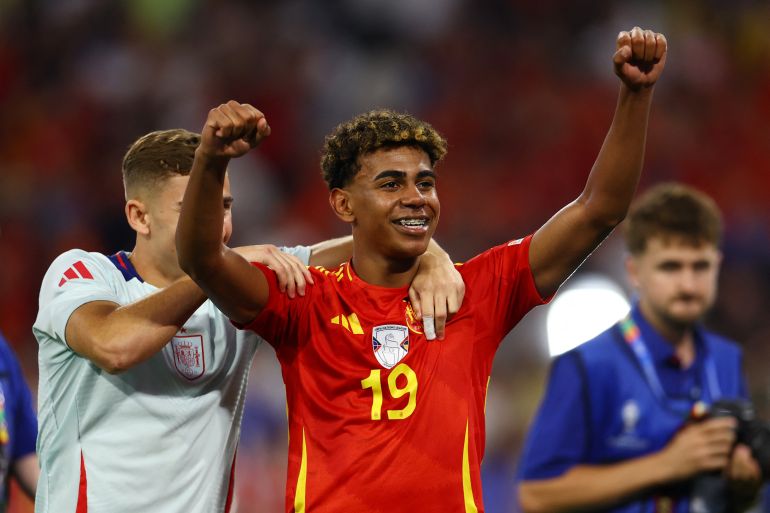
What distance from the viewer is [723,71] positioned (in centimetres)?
1081

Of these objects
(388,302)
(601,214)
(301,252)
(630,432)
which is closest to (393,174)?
(388,302)

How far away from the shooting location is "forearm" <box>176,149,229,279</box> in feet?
9.48

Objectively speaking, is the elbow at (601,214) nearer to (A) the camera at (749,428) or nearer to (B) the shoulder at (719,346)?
(A) the camera at (749,428)

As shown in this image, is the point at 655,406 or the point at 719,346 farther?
the point at 719,346

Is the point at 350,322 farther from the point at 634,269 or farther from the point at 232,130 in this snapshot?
the point at 634,269

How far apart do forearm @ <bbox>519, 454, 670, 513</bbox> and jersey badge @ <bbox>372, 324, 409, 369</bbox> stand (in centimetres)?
118

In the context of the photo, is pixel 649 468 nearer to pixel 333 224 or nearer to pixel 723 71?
pixel 333 224

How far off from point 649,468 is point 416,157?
1.48 meters

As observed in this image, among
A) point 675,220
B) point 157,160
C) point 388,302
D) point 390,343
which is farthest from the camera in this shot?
point 675,220

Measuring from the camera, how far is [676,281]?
431cm

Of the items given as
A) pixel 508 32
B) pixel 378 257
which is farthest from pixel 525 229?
pixel 378 257

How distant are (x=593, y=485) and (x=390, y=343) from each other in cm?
124

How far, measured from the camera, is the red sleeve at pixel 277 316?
10.2 feet

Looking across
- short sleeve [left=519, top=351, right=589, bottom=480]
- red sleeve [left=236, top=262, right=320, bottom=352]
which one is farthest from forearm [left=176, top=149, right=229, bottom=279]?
short sleeve [left=519, top=351, right=589, bottom=480]
